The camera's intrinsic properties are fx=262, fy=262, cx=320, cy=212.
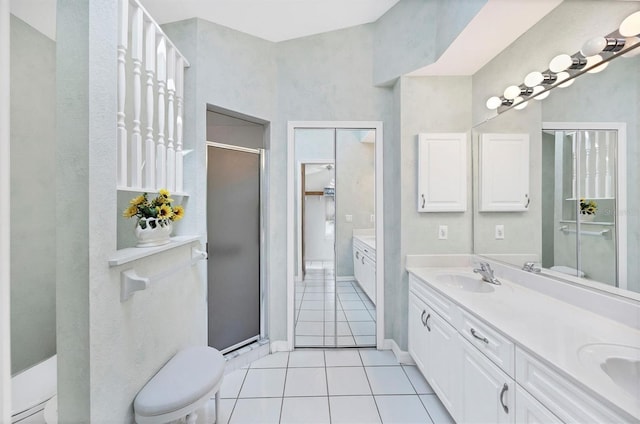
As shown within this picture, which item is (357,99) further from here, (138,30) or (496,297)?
(496,297)

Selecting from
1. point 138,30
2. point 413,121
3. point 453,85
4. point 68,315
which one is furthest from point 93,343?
point 453,85

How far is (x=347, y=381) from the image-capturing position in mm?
2117

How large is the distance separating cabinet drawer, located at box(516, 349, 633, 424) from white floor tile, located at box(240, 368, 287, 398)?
5.31ft

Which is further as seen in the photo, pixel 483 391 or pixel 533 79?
pixel 533 79

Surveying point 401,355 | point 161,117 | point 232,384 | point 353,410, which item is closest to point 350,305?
point 401,355

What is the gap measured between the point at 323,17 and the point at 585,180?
227 cm

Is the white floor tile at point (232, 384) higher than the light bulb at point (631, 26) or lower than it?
lower

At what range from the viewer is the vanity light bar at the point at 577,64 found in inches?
46.1

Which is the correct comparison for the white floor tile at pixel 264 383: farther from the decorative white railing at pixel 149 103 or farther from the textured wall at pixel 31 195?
the decorative white railing at pixel 149 103

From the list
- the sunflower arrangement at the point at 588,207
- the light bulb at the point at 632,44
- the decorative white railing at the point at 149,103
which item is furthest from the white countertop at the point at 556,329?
the decorative white railing at the point at 149,103

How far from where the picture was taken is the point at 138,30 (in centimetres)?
138

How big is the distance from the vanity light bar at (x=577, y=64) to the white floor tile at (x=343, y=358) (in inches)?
95.5

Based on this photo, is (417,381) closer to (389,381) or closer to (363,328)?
(389,381)

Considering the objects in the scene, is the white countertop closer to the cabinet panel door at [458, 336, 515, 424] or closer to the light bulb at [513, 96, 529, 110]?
the cabinet panel door at [458, 336, 515, 424]
